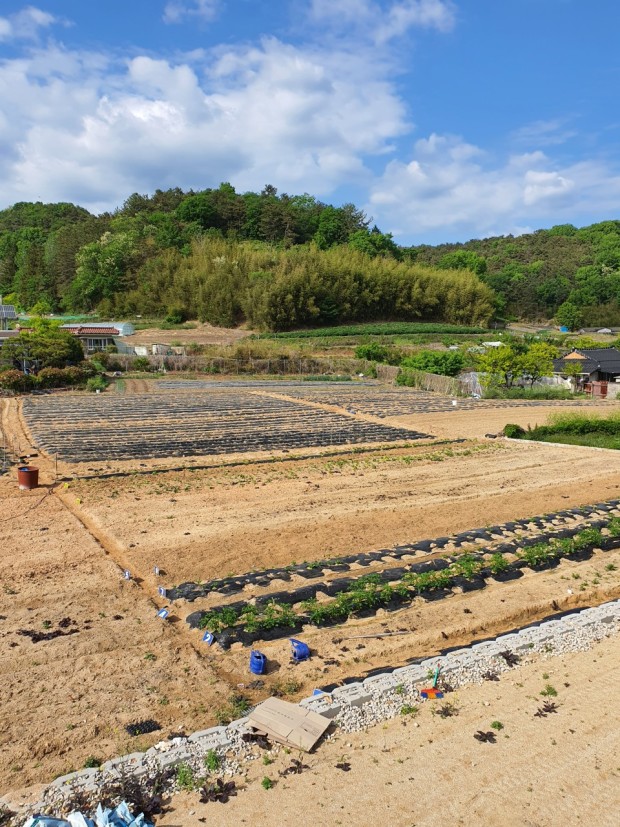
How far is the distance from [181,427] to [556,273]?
7798 cm

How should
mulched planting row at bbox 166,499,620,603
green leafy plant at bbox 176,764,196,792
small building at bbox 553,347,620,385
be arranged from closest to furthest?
green leafy plant at bbox 176,764,196,792
mulched planting row at bbox 166,499,620,603
small building at bbox 553,347,620,385

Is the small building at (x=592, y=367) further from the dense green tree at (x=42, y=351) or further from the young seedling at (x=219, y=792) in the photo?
the young seedling at (x=219, y=792)

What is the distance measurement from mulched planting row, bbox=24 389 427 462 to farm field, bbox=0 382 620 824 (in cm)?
51

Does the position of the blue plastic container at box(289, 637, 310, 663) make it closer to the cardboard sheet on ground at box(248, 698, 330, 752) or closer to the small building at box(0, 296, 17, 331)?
the cardboard sheet on ground at box(248, 698, 330, 752)

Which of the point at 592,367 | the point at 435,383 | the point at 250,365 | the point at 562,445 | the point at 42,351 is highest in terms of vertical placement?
the point at 42,351

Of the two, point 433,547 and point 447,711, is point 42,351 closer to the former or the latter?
point 433,547

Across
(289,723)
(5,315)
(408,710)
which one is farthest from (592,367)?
(5,315)

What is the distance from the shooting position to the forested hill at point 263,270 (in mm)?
53812

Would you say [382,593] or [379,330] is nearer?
[382,593]

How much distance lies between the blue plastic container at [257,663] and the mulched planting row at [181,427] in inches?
399

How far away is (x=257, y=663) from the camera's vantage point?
5.75 meters

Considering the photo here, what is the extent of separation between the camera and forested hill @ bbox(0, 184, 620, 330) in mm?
53812

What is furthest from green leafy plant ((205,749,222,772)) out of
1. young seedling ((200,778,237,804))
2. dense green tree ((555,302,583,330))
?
dense green tree ((555,302,583,330))

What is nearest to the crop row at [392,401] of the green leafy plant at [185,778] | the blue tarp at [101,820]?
the green leafy plant at [185,778]
